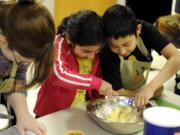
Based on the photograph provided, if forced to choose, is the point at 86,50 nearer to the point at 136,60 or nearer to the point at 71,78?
the point at 71,78

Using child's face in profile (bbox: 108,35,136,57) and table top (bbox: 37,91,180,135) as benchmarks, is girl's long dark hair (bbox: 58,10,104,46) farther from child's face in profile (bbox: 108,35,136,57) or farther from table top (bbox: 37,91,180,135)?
table top (bbox: 37,91,180,135)

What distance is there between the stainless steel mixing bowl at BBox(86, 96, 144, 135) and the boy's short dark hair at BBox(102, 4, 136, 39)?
0.25m

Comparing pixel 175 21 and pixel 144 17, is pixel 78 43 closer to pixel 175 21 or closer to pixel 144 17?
pixel 175 21

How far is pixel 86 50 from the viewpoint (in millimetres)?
1218

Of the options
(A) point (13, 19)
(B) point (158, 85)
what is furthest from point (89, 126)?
(A) point (13, 19)

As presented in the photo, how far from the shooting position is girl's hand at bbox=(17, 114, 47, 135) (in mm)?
1033

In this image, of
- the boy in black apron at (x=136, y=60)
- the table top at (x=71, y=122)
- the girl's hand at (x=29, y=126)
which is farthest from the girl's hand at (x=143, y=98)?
the girl's hand at (x=29, y=126)

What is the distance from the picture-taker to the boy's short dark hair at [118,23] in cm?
122

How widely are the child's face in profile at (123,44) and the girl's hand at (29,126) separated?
417 mm

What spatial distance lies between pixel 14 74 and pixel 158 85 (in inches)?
22.5

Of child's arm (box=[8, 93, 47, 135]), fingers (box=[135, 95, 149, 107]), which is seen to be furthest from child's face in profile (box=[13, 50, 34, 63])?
fingers (box=[135, 95, 149, 107])

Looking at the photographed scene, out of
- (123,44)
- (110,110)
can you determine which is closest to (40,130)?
(110,110)

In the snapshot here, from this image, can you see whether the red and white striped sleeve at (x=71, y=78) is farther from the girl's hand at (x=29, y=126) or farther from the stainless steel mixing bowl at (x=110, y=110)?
the girl's hand at (x=29, y=126)

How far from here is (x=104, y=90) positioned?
3.92 feet
